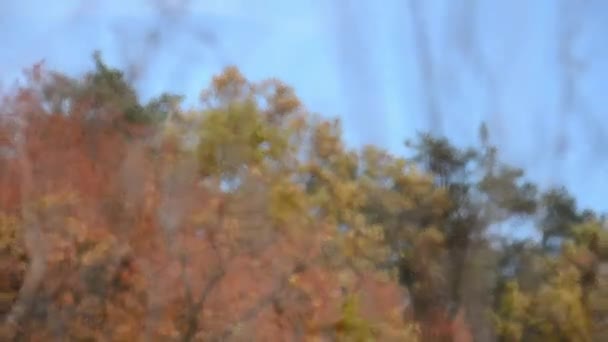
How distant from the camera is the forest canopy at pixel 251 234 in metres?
8.34

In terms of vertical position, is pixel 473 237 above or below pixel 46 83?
below

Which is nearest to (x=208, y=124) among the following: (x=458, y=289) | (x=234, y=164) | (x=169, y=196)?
(x=234, y=164)

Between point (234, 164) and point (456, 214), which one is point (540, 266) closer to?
point (456, 214)

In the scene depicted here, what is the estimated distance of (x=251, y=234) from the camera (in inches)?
358

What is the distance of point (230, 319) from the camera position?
863cm

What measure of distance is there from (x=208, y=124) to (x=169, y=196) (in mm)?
1947

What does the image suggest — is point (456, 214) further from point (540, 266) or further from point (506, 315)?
point (540, 266)

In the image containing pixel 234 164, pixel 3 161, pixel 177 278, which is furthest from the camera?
pixel 234 164

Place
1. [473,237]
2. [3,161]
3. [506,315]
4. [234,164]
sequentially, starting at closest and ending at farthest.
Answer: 1. [473,237]
2. [3,161]
3. [234,164]
4. [506,315]

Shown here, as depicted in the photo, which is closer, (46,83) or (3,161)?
(3,161)

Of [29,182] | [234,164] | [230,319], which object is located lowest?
[230,319]

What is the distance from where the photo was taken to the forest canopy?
834 centimetres

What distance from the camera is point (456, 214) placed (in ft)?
36.1

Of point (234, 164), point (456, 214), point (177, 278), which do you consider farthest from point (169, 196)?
point (456, 214)
